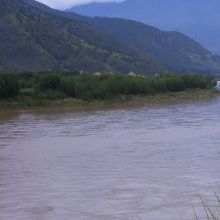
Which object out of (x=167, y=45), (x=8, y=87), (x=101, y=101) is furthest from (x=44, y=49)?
(x=167, y=45)

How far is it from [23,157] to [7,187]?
570cm

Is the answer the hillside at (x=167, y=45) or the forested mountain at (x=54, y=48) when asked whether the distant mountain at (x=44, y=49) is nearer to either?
the forested mountain at (x=54, y=48)

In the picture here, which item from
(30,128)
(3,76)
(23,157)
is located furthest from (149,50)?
(23,157)

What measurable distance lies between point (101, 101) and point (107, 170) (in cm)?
3257

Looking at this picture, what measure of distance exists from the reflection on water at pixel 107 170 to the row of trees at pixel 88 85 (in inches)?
607

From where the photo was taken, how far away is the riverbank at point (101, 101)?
145ft

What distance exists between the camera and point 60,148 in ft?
71.0

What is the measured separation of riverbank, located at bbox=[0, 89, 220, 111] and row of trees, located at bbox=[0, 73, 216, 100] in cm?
85

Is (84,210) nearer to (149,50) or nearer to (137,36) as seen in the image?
(149,50)

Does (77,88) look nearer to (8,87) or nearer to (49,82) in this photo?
(49,82)

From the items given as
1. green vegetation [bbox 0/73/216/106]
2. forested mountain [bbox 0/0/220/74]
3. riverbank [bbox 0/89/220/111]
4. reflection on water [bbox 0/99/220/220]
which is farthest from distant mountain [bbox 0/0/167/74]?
reflection on water [bbox 0/99/220/220]

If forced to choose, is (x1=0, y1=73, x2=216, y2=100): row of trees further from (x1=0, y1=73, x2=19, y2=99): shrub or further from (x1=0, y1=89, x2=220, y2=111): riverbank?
(x1=0, y1=89, x2=220, y2=111): riverbank

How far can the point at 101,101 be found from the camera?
48375mm

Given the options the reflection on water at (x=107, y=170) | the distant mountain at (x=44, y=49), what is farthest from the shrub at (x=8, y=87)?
the distant mountain at (x=44, y=49)
